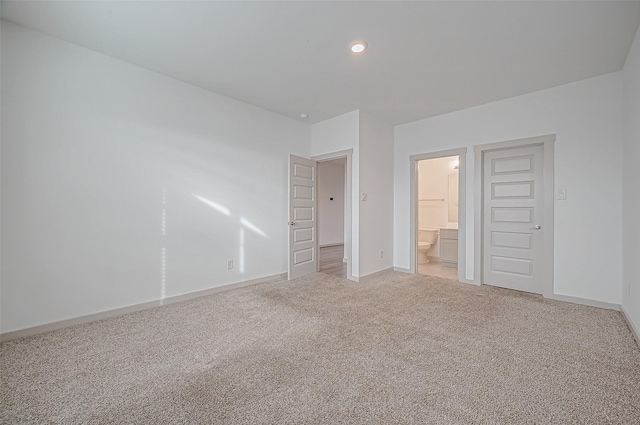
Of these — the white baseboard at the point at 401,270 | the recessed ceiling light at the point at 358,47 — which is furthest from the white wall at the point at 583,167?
the recessed ceiling light at the point at 358,47

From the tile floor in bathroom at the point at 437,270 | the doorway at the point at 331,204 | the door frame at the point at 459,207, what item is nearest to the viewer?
the door frame at the point at 459,207

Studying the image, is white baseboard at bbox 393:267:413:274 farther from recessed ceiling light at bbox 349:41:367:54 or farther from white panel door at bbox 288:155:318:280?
recessed ceiling light at bbox 349:41:367:54

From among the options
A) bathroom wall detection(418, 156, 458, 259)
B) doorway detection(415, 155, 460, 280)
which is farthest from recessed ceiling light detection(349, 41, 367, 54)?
bathroom wall detection(418, 156, 458, 259)

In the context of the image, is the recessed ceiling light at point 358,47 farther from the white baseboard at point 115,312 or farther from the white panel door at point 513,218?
the white baseboard at point 115,312

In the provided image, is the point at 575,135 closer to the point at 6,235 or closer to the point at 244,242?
the point at 244,242

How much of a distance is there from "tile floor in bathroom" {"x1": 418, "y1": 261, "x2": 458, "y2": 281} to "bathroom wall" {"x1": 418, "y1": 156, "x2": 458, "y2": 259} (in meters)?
0.60

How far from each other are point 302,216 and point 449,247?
3136 mm

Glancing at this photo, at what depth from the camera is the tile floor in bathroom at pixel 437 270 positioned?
4.69 metres

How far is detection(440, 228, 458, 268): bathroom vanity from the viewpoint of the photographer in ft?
18.0

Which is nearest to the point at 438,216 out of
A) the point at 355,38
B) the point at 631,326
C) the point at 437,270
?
the point at 437,270

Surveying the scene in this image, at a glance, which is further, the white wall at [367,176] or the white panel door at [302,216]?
the white panel door at [302,216]

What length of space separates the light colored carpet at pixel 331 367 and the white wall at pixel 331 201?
5321 millimetres

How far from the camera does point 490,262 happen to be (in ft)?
13.1

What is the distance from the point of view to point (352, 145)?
431cm
